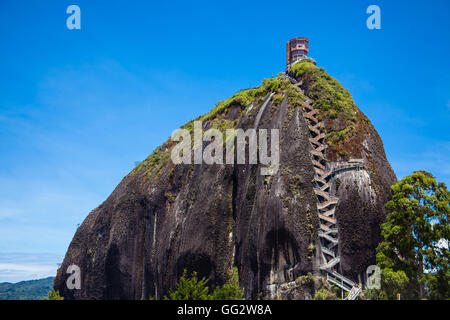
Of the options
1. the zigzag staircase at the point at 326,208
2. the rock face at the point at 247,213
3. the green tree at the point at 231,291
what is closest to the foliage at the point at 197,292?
the green tree at the point at 231,291

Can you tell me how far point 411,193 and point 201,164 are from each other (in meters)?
19.3

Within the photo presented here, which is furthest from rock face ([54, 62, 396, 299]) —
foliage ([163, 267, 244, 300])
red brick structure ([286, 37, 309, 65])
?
red brick structure ([286, 37, 309, 65])

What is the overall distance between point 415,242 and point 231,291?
458 inches

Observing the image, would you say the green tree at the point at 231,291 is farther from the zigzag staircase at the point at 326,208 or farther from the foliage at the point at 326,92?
the foliage at the point at 326,92

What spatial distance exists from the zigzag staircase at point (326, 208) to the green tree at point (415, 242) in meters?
2.59

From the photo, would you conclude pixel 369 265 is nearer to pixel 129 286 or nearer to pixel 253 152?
pixel 253 152

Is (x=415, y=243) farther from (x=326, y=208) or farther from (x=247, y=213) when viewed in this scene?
(x=247, y=213)

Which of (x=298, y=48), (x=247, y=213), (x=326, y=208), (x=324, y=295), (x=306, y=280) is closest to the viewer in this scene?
(x=324, y=295)

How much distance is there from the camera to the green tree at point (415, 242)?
27438 millimetres

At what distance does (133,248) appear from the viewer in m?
48.6

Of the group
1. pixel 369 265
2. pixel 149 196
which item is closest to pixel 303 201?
pixel 369 265

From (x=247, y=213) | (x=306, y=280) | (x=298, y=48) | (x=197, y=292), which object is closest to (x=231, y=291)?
(x=197, y=292)

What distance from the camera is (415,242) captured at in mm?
28312

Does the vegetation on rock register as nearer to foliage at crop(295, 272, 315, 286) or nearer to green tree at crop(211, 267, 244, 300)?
foliage at crop(295, 272, 315, 286)
